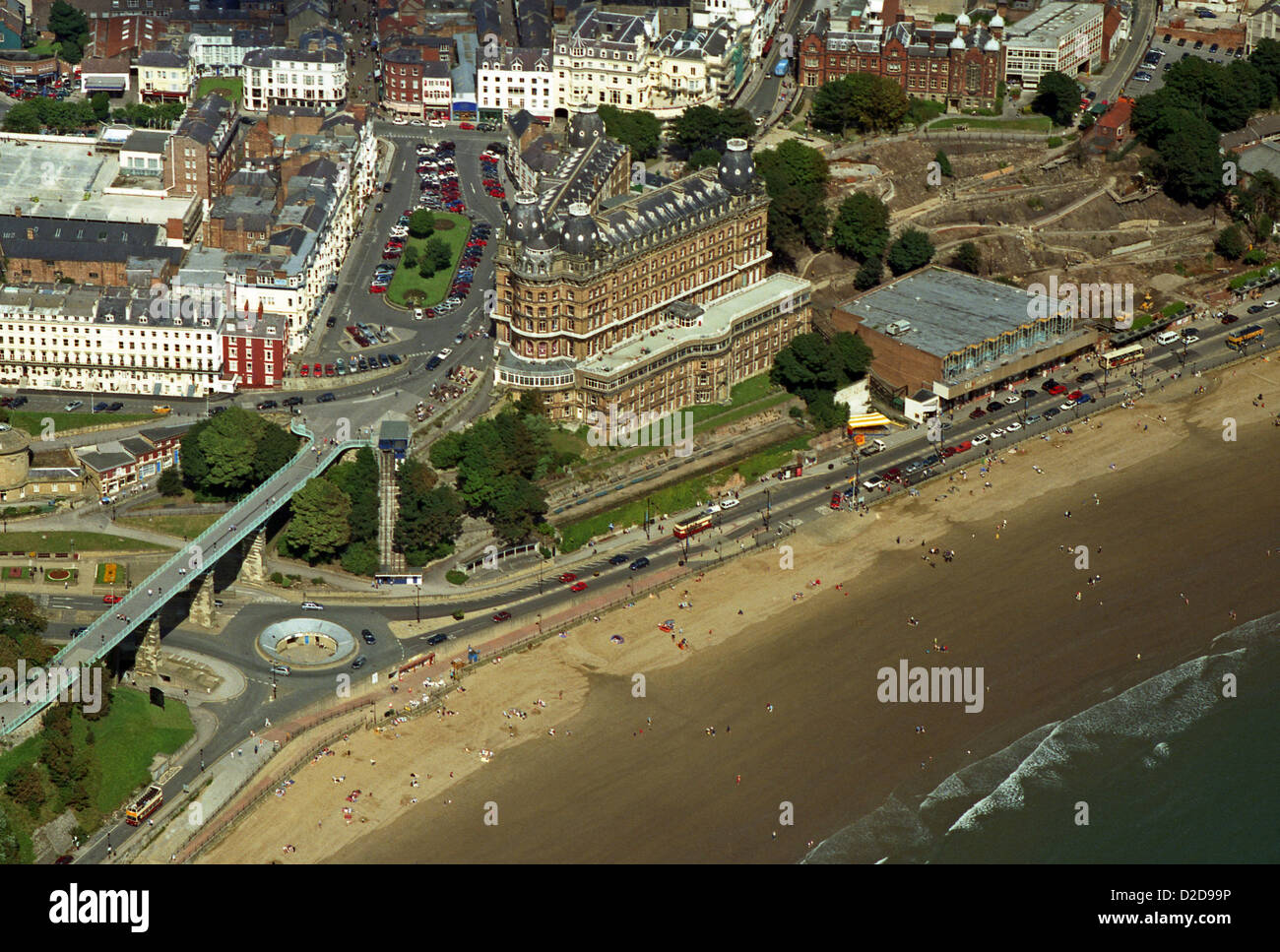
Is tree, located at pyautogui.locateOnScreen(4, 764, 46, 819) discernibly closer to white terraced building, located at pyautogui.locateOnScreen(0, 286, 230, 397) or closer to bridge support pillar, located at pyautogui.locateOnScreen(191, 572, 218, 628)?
bridge support pillar, located at pyautogui.locateOnScreen(191, 572, 218, 628)

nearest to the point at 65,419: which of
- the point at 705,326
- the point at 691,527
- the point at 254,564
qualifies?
the point at 254,564

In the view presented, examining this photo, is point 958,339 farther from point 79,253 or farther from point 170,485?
point 79,253

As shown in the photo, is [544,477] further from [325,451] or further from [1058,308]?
[1058,308]

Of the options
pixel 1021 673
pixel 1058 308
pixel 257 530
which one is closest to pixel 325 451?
pixel 257 530

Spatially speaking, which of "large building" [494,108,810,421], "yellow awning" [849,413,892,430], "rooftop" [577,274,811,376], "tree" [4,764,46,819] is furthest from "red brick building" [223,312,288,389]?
"tree" [4,764,46,819]

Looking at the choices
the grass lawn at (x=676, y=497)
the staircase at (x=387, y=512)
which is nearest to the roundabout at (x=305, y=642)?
the staircase at (x=387, y=512)

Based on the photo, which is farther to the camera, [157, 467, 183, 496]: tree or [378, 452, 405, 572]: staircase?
[157, 467, 183, 496]: tree

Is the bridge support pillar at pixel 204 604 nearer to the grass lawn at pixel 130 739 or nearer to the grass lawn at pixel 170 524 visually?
the grass lawn at pixel 170 524
